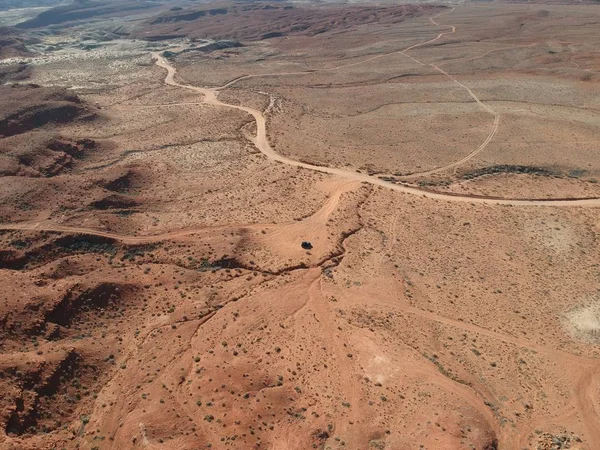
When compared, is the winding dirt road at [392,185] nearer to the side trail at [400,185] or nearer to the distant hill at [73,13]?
the side trail at [400,185]

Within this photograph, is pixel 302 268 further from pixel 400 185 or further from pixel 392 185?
pixel 400 185

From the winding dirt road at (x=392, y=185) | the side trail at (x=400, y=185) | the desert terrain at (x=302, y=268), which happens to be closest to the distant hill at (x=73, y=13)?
the desert terrain at (x=302, y=268)

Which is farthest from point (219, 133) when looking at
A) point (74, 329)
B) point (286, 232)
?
point (74, 329)

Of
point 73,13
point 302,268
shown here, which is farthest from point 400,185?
point 73,13

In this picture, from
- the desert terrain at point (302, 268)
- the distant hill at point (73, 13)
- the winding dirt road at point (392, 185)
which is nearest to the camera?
the desert terrain at point (302, 268)

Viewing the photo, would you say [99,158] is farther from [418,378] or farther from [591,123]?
[591,123]

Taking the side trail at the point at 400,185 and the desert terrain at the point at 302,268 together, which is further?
the side trail at the point at 400,185

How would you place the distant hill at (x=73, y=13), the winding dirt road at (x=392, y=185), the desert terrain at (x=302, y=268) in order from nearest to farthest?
the desert terrain at (x=302, y=268), the winding dirt road at (x=392, y=185), the distant hill at (x=73, y=13)

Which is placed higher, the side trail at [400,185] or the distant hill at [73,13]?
the distant hill at [73,13]

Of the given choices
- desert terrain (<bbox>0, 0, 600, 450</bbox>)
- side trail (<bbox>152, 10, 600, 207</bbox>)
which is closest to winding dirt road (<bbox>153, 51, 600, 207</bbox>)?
side trail (<bbox>152, 10, 600, 207</bbox>)

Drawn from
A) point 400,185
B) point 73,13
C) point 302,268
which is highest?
point 73,13
